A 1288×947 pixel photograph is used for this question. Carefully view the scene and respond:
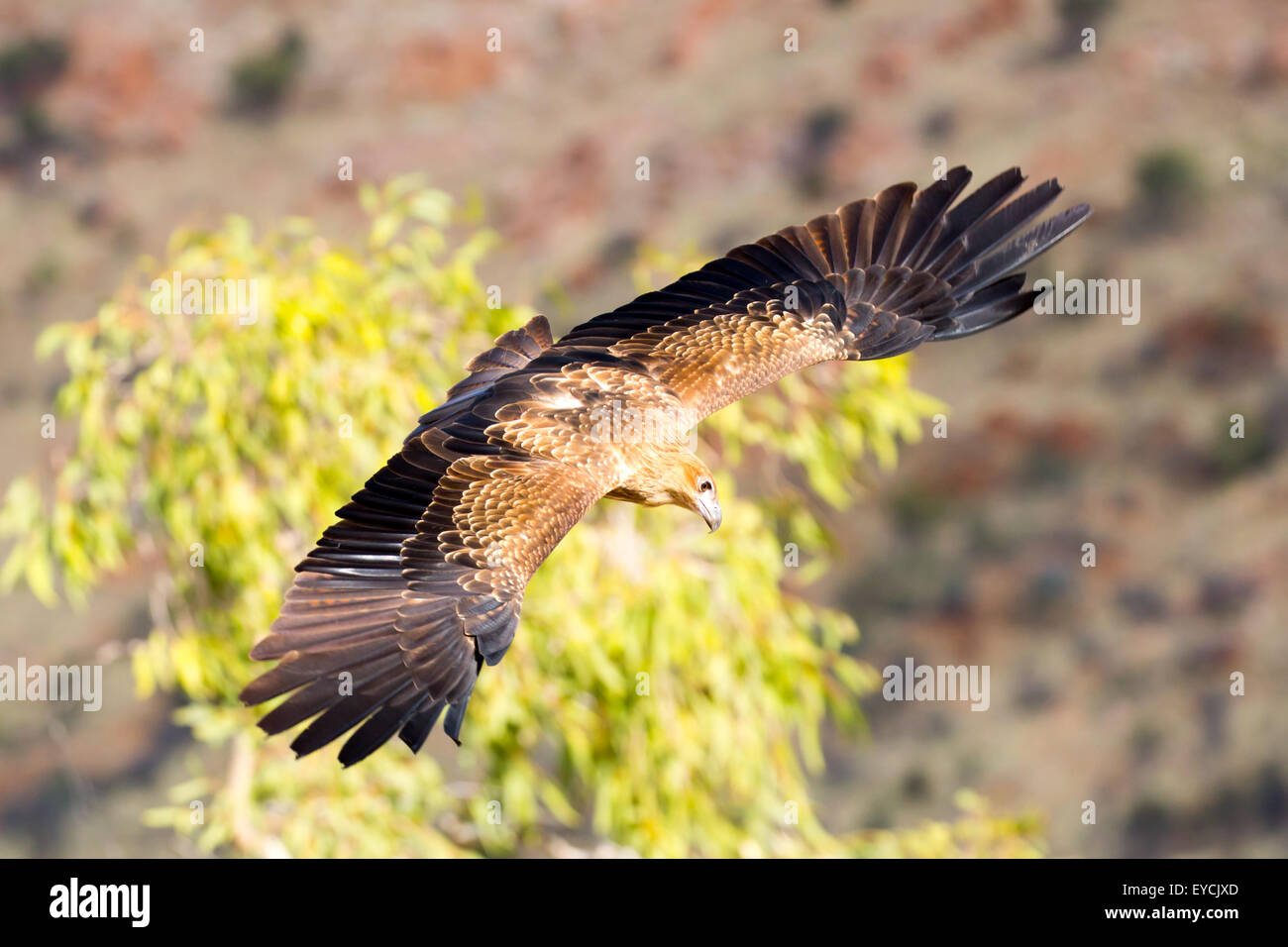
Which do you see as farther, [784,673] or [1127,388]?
[1127,388]

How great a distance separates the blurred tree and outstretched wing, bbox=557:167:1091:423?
1479mm

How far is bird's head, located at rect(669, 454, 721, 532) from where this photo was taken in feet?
13.8

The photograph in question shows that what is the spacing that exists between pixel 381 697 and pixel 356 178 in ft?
90.3

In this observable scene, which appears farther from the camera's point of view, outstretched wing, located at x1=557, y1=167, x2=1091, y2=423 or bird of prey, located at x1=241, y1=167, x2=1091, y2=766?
outstretched wing, located at x1=557, y1=167, x2=1091, y2=423

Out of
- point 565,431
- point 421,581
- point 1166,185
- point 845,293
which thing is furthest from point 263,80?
point 421,581

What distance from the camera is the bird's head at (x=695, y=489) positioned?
13.8 ft

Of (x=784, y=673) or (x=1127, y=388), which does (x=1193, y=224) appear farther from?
(x=784, y=673)

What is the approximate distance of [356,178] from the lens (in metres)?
30.0

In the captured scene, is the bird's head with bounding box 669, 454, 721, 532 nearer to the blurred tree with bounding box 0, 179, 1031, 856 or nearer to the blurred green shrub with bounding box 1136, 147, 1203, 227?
the blurred tree with bounding box 0, 179, 1031, 856

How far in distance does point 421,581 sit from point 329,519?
97.8 inches

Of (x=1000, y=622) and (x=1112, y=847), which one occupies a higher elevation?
(x=1000, y=622)

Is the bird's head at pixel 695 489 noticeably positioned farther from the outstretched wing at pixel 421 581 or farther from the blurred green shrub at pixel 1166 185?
the blurred green shrub at pixel 1166 185

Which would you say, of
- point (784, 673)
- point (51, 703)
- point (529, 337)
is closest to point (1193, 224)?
point (51, 703)

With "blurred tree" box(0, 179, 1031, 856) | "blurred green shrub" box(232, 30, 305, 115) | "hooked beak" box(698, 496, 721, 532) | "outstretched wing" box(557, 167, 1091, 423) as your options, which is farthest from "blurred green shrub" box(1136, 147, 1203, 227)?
"hooked beak" box(698, 496, 721, 532)
